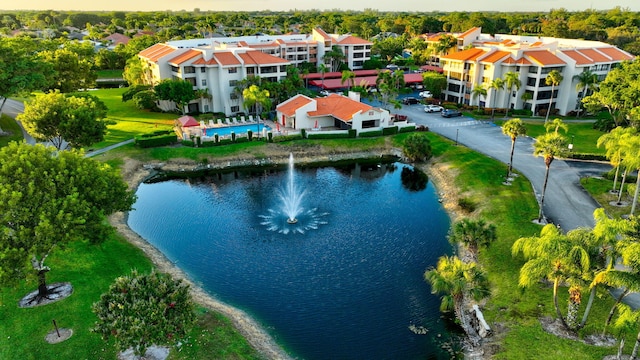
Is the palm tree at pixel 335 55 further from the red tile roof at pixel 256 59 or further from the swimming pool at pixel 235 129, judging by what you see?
the swimming pool at pixel 235 129

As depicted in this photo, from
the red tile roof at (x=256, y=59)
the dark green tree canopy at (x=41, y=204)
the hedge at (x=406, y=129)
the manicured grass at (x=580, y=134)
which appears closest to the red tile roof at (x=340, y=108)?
the hedge at (x=406, y=129)

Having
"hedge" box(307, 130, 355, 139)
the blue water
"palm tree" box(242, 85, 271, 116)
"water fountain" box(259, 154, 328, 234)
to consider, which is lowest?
the blue water

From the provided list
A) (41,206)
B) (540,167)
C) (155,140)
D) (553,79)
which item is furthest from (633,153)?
(155,140)

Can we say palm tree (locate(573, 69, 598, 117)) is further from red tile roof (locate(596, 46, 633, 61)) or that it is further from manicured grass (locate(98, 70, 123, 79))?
manicured grass (locate(98, 70, 123, 79))

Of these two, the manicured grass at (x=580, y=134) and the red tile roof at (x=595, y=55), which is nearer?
the manicured grass at (x=580, y=134)

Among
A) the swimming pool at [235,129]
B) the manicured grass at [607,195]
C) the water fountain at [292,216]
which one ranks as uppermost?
the swimming pool at [235,129]

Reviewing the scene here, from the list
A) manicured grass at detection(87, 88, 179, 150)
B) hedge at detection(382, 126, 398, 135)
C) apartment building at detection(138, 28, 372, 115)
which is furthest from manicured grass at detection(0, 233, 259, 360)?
apartment building at detection(138, 28, 372, 115)
